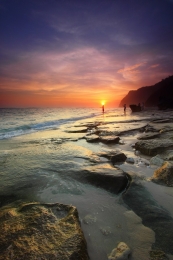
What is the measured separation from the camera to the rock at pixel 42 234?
1.43 meters

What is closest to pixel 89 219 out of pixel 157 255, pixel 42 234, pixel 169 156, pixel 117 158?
pixel 42 234

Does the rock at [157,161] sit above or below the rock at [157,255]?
above

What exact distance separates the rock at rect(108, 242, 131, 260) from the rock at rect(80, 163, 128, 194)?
4.06ft

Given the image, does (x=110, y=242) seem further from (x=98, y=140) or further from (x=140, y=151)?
(x=98, y=140)

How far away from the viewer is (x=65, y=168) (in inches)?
164

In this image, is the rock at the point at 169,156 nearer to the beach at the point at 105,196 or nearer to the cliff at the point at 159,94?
the beach at the point at 105,196

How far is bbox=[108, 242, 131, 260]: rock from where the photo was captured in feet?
5.19

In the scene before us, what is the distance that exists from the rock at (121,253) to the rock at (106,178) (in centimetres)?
124

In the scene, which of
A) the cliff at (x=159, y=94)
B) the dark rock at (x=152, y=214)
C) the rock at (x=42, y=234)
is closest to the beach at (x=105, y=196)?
the dark rock at (x=152, y=214)

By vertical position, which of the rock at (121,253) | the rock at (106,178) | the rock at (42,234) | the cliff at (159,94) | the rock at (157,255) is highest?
the cliff at (159,94)

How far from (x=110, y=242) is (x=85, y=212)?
2.10ft

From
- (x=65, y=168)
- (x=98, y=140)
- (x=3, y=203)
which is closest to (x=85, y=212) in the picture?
(x=3, y=203)

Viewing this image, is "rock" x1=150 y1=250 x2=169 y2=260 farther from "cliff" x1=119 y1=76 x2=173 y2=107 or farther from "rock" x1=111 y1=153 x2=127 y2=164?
"cliff" x1=119 y1=76 x2=173 y2=107

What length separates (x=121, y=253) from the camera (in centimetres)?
161
